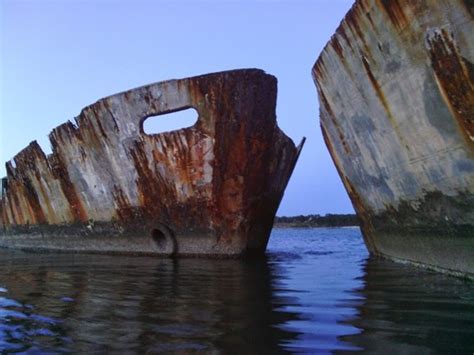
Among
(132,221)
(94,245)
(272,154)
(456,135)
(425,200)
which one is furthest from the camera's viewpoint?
(94,245)

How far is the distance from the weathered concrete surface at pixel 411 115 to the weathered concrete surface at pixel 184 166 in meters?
1.38

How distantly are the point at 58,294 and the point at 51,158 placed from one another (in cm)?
682

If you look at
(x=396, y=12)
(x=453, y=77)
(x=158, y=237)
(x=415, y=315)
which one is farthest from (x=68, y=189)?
(x=415, y=315)

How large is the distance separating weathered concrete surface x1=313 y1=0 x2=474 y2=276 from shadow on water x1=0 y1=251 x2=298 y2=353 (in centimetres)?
187

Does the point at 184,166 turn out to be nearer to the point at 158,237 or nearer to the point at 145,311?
the point at 158,237

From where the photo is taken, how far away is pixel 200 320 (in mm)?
3451

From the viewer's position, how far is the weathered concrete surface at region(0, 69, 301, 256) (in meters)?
8.11

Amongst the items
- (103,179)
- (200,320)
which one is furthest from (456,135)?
(103,179)

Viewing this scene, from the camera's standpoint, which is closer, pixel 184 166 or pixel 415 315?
pixel 415 315

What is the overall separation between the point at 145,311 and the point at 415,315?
6.32ft

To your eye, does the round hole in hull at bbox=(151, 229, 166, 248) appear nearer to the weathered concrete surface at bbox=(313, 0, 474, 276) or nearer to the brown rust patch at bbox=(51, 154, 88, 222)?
the brown rust patch at bbox=(51, 154, 88, 222)

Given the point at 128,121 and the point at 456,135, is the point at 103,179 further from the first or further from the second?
the point at 456,135

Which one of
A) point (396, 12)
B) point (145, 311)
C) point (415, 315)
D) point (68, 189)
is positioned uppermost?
point (396, 12)

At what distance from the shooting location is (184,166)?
27.1 feet
